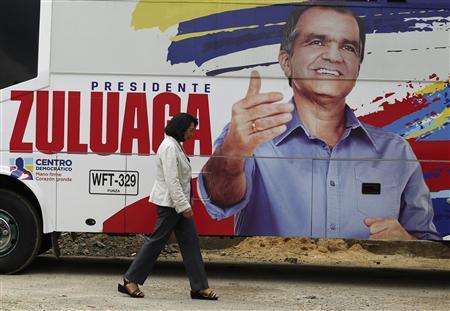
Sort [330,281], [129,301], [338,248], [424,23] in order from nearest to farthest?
1. [129,301]
2. [424,23]
3. [330,281]
4. [338,248]

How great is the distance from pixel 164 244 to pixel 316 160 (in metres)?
1.98

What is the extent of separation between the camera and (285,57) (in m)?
8.51

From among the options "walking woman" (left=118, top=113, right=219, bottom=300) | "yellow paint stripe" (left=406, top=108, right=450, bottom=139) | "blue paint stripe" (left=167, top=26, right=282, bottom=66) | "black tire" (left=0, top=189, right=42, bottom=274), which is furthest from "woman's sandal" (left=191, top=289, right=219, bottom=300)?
"yellow paint stripe" (left=406, top=108, right=450, bottom=139)

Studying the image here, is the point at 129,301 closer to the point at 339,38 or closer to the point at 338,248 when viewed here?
the point at 339,38

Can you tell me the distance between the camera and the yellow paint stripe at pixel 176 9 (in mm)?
8500

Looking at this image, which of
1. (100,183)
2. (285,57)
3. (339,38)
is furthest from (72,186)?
(339,38)

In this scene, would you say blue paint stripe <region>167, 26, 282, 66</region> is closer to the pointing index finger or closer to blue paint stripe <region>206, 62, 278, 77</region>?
blue paint stripe <region>206, 62, 278, 77</region>

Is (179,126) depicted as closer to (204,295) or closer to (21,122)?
(204,295)

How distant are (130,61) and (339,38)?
7.70ft

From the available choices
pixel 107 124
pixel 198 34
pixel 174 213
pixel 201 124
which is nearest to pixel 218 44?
pixel 198 34

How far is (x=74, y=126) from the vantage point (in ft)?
28.3

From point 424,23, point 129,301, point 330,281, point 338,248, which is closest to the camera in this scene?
point 129,301

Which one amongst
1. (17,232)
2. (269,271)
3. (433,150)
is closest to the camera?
(433,150)

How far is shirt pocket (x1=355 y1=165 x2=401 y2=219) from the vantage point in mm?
8422
